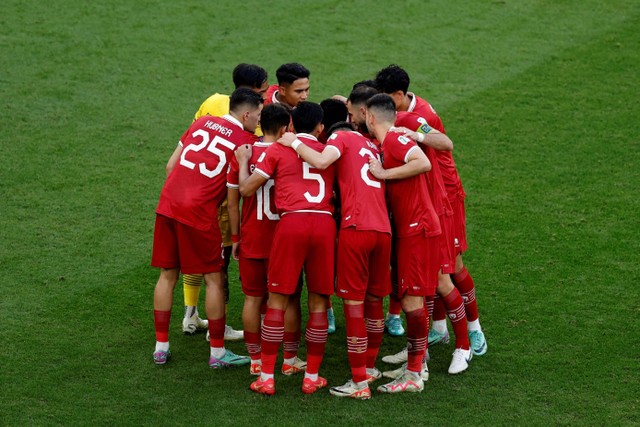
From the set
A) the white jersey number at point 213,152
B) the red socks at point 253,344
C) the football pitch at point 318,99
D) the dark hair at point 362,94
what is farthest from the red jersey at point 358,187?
the football pitch at point 318,99

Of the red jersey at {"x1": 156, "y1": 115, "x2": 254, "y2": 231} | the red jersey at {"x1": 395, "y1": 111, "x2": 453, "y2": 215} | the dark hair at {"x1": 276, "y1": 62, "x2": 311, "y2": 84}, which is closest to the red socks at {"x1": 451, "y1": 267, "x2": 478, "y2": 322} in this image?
the red jersey at {"x1": 395, "y1": 111, "x2": 453, "y2": 215}

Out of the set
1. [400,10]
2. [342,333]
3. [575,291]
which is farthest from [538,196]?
[400,10]

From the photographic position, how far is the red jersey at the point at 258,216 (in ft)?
21.7

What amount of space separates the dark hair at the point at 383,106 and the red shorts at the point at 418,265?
2.66 ft

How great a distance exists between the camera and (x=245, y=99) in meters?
6.89

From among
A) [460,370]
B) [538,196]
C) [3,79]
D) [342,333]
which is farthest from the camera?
[3,79]

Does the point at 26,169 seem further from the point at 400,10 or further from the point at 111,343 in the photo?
the point at 400,10

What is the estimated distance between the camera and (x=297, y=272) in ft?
21.1

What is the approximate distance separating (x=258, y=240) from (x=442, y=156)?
4.85 feet

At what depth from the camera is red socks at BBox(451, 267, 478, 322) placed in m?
7.14

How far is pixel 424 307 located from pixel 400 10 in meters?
8.06

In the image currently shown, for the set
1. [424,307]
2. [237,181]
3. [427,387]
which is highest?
[237,181]

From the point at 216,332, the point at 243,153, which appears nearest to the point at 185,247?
the point at 216,332

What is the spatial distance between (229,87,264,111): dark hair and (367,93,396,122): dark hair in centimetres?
88
